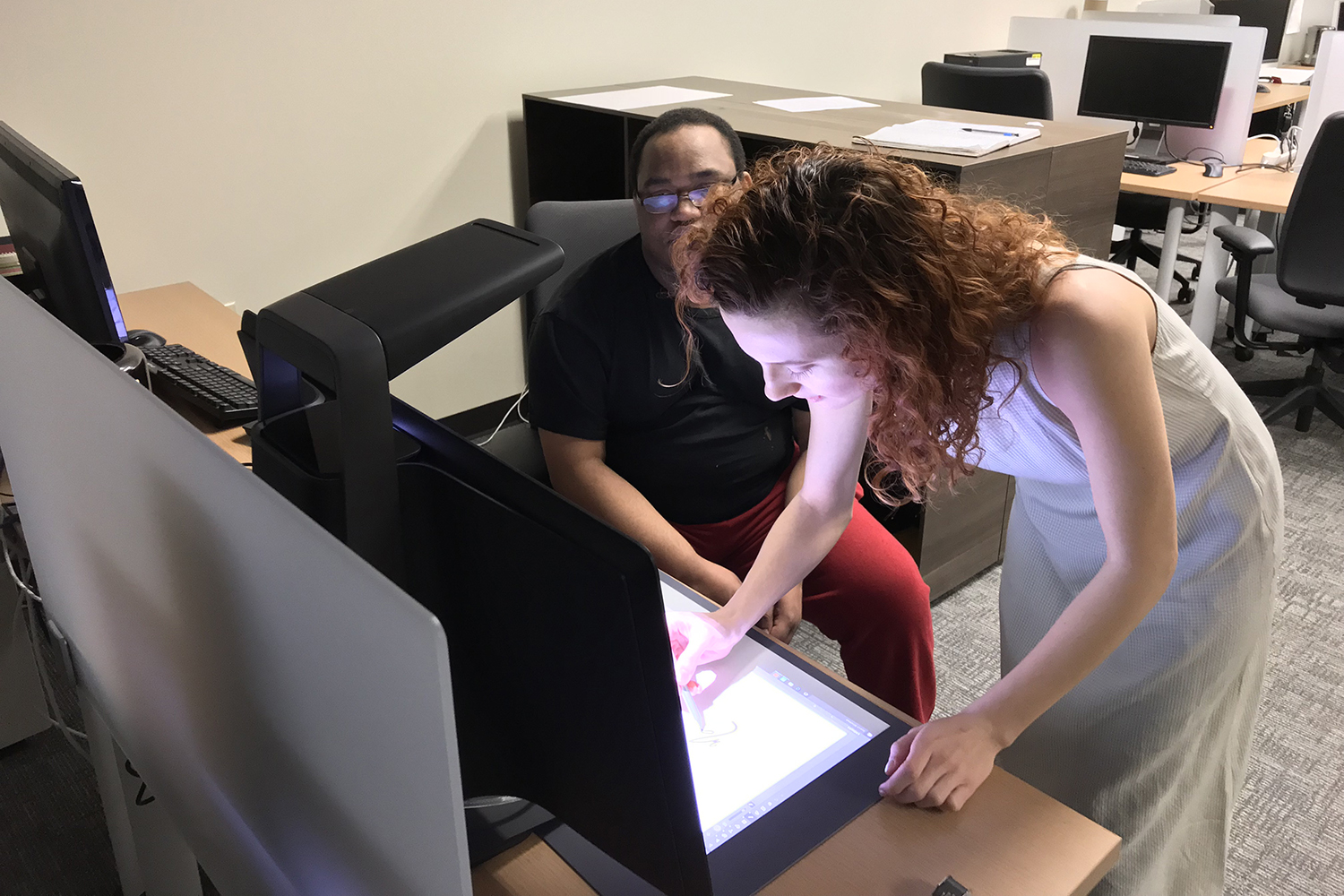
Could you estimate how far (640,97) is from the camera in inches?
110

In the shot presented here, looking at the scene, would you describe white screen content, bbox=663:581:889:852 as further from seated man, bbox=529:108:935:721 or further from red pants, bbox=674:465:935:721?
red pants, bbox=674:465:935:721

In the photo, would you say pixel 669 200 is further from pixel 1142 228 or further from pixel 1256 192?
pixel 1142 228

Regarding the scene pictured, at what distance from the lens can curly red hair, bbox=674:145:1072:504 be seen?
2.87 feet

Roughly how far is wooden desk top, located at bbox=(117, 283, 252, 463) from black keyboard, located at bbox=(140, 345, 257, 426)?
1.6 inches

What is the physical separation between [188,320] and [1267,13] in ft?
17.8

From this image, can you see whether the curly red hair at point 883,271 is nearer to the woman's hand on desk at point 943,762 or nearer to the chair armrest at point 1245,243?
the woman's hand on desk at point 943,762

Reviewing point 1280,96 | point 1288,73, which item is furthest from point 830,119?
point 1288,73

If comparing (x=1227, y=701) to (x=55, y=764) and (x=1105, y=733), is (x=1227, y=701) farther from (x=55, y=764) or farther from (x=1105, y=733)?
(x=55, y=764)

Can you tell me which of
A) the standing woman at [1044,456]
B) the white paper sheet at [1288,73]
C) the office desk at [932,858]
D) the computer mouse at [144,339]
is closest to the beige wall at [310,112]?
the computer mouse at [144,339]

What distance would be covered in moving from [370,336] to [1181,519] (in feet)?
3.15

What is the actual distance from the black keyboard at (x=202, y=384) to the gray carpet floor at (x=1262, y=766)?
0.76 meters

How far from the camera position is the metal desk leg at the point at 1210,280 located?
331 cm

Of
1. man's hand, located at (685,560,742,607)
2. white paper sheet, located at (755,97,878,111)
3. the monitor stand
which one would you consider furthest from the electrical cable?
the monitor stand

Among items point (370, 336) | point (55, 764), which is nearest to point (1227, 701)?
point (370, 336)
